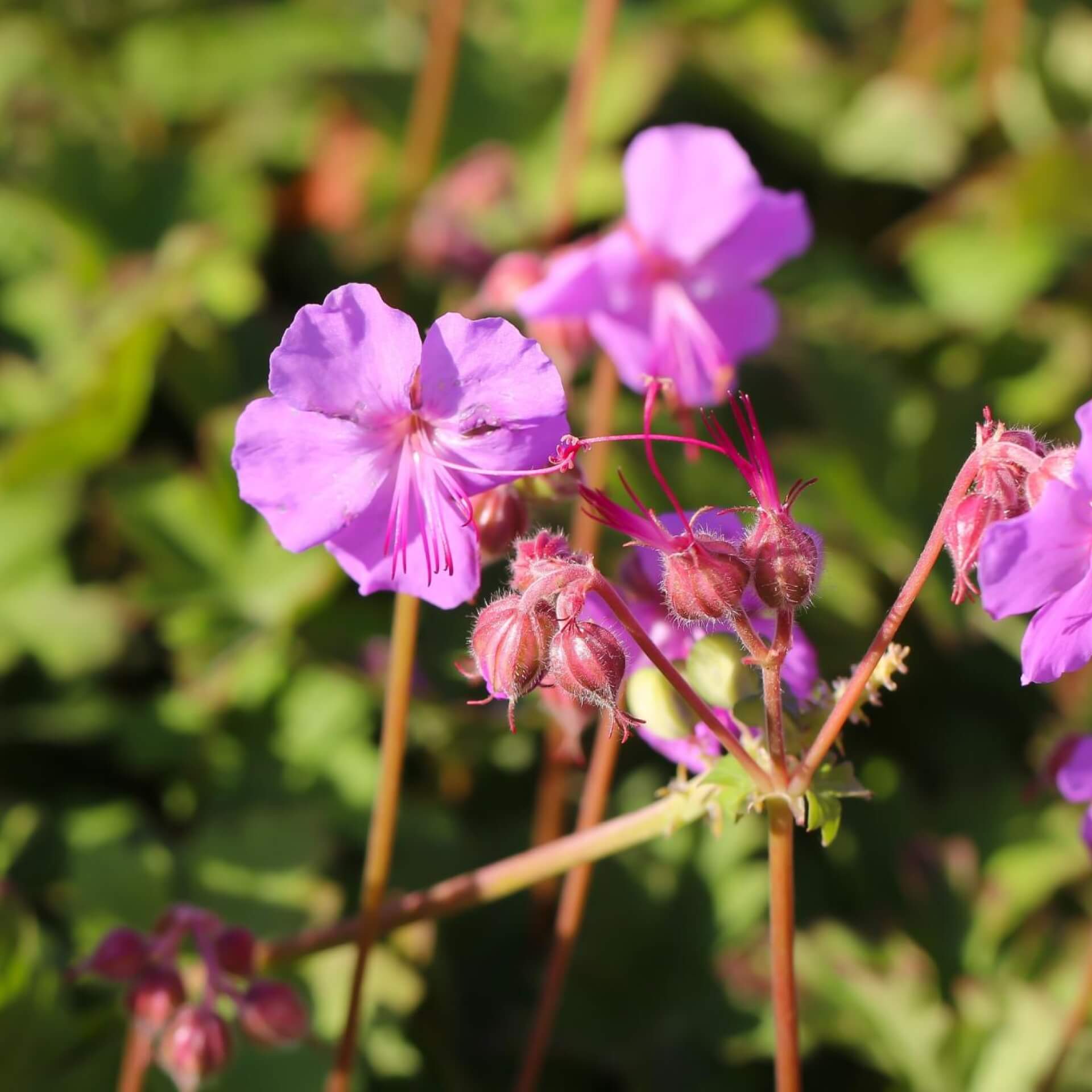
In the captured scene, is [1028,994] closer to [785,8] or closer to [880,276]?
[880,276]

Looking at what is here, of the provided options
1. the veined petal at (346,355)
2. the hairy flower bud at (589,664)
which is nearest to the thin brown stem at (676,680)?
the hairy flower bud at (589,664)

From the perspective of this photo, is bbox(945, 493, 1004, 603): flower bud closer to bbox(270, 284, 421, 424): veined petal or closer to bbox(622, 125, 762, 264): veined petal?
bbox(270, 284, 421, 424): veined petal

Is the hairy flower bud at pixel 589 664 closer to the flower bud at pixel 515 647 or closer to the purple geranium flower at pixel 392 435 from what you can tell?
the flower bud at pixel 515 647

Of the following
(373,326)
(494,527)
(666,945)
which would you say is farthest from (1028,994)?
(373,326)

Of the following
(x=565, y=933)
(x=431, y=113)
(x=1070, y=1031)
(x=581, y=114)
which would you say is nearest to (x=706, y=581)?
(x=565, y=933)

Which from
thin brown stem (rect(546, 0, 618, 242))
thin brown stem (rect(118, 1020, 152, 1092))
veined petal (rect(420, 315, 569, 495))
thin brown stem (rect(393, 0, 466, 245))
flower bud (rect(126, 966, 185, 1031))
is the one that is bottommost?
thin brown stem (rect(118, 1020, 152, 1092))

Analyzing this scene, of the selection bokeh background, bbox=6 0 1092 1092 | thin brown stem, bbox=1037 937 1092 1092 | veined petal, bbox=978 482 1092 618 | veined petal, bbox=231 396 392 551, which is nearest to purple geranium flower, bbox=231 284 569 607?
veined petal, bbox=231 396 392 551
